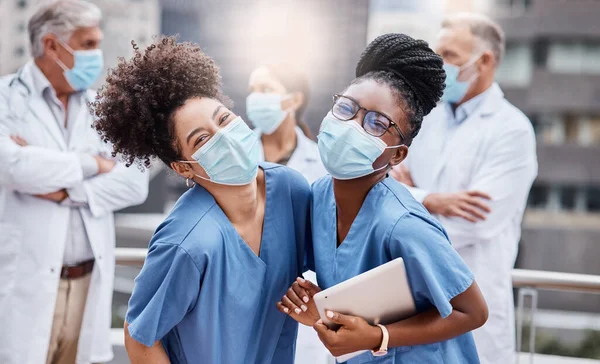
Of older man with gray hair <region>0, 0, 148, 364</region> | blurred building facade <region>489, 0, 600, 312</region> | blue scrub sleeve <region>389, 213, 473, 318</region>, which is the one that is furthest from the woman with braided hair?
blurred building facade <region>489, 0, 600, 312</region>

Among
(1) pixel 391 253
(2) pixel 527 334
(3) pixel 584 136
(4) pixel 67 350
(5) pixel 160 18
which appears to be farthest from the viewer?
(3) pixel 584 136

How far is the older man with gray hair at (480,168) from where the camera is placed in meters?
2.15

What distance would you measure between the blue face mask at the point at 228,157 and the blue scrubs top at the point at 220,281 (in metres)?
0.07

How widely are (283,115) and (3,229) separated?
3.44ft

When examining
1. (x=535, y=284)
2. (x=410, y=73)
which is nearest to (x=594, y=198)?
(x=535, y=284)

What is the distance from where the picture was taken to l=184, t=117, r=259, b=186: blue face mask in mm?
1424

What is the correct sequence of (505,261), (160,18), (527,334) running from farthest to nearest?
(160,18), (527,334), (505,261)

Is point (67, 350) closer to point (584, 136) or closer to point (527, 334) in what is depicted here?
point (527, 334)

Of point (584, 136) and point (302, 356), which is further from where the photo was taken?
point (584, 136)

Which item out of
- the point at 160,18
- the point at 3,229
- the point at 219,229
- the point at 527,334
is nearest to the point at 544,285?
the point at 527,334

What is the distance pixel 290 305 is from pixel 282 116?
1.18 metres

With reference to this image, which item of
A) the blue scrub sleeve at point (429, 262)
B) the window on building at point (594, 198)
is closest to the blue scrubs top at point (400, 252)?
the blue scrub sleeve at point (429, 262)

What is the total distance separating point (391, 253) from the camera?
4.27 ft

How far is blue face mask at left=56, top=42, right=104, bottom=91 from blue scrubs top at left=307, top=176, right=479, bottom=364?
1223mm
